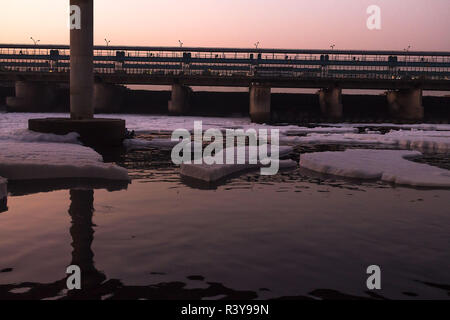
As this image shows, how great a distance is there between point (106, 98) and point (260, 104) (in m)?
22.0

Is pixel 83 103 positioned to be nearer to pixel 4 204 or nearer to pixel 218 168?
pixel 218 168

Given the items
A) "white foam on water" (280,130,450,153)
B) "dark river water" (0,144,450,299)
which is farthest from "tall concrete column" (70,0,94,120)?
"dark river water" (0,144,450,299)

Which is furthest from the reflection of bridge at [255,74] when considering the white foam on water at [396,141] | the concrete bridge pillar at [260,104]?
the white foam on water at [396,141]

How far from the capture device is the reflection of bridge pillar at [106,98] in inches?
2697

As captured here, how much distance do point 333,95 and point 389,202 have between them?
56376 millimetres

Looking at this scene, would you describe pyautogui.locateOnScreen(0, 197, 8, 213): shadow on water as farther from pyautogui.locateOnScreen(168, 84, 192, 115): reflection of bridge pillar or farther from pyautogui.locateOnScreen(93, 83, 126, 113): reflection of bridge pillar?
pyautogui.locateOnScreen(93, 83, 126, 113): reflection of bridge pillar

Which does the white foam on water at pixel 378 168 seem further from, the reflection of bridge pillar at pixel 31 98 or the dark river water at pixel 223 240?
the reflection of bridge pillar at pixel 31 98

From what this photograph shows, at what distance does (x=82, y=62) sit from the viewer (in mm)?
24891

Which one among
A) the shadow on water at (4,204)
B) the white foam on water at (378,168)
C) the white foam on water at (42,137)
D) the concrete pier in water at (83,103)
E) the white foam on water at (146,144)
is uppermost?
the concrete pier in water at (83,103)

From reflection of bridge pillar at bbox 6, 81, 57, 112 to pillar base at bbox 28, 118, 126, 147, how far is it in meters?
49.2

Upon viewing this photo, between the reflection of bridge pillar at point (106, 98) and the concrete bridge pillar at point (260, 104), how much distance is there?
20672mm

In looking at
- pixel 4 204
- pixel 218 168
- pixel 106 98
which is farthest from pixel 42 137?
pixel 106 98
